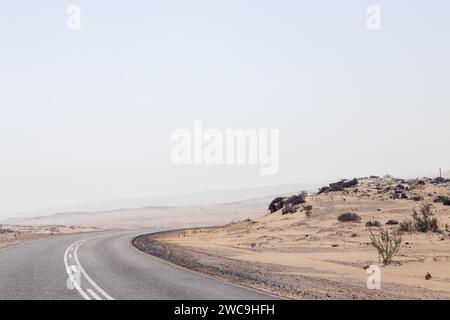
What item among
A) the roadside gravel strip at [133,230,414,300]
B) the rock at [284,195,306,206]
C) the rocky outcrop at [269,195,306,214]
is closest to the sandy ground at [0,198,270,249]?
the roadside gravel strip at [133,230,414,300]

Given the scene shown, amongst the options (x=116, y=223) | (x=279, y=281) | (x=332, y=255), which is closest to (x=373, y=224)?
(x=332, y=255)

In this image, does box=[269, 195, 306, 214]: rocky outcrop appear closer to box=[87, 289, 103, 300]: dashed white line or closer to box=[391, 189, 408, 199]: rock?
box=[391, 189, 408, 199]: rock

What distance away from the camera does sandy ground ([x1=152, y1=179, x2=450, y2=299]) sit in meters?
16.2

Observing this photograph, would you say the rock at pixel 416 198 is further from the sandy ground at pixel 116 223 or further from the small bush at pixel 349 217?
the sandy ground at pixel 116 223

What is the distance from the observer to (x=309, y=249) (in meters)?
29.7

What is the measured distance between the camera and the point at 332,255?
26141 millimetres

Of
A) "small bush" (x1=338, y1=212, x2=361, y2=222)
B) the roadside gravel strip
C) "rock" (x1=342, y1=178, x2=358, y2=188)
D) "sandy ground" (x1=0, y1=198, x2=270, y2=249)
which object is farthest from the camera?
"sandy ground" (x1=0, y1=198, x2=270, y2=249)

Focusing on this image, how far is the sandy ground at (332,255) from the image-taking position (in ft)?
53.1

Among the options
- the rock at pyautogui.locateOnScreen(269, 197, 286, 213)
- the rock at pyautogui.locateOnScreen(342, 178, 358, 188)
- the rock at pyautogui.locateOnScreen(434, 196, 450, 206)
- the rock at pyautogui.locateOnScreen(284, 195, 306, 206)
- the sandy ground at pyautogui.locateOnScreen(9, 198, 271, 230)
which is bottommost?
the sandy ground at pyautogui.locateOnScreen(9, 198, 271, 230)

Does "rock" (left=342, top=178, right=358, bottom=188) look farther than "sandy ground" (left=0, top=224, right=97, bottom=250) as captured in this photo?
Yes
